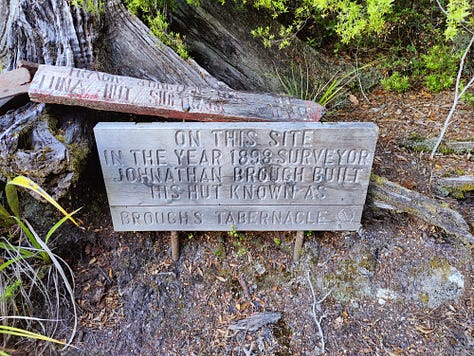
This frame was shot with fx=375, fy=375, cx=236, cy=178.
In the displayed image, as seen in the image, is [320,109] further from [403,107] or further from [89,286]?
[89,286]

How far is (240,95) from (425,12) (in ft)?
7.95

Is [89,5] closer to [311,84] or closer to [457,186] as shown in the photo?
[311,84]

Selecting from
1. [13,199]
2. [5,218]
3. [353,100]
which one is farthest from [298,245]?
[5,218]

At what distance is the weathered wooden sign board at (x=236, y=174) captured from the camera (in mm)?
2221

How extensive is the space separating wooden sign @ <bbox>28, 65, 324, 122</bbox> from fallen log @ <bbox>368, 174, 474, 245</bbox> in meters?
0.68

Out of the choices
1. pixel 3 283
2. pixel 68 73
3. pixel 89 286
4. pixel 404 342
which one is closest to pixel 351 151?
pixel 404 342

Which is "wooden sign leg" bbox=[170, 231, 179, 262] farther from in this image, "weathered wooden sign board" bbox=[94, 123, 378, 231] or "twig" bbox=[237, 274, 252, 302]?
"twig" bbox=[237, 274, 252, 302]

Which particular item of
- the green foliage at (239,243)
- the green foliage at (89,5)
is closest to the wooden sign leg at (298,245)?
the green foliage at (239,243)

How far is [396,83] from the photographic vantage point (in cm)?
357

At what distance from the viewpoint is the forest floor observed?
243 centimetres

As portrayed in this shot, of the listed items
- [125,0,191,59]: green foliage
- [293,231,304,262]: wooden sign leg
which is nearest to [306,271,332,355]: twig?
[293,231,304,262]: wooden sign leg

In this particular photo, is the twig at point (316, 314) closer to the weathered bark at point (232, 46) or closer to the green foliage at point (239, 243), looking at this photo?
the green foliage at point (239, 243)

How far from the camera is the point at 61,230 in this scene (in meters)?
2.71

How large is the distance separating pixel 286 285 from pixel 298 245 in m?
0.30
